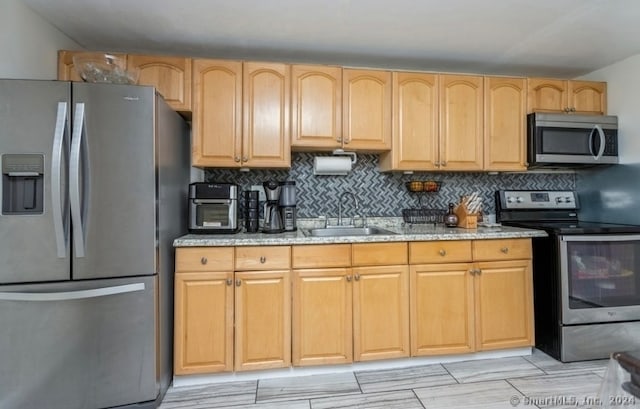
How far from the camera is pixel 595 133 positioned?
2.53 metres

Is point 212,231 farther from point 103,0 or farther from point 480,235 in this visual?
point 480,235

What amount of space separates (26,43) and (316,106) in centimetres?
177

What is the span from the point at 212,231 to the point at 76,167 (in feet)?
2.72

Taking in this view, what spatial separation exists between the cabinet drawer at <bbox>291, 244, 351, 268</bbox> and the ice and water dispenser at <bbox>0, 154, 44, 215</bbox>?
1359 millimetres

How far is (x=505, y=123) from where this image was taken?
2.50 m

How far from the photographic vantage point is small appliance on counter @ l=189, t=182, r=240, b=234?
2094 millimetres

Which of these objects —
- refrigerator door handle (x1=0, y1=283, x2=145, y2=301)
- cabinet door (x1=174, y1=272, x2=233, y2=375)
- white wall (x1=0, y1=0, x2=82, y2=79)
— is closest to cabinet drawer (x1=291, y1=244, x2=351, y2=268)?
cabinet door (x1=174, y1=272, x2=233, y2=375)

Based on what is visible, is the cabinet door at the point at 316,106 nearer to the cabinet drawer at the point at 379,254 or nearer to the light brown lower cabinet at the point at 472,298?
the cabinet drawer at the point at 379,254

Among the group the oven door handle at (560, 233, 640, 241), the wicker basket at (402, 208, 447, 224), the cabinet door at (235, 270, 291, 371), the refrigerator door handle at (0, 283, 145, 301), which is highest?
the wicker basket at (402, 208, 447, 224)

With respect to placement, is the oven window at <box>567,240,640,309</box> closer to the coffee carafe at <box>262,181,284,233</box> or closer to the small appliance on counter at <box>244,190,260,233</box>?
the coffee carafe at <box>262,181,284,233</box>

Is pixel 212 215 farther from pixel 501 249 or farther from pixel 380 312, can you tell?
pixel 501 249

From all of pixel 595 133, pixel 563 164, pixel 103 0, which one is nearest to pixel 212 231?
pixel 103 0

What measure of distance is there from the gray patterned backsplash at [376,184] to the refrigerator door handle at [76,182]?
1012mm

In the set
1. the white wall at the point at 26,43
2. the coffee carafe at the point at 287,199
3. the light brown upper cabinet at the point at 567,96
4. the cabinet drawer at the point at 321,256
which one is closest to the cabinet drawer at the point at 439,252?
the cabinet drawer at the point at 321,256
